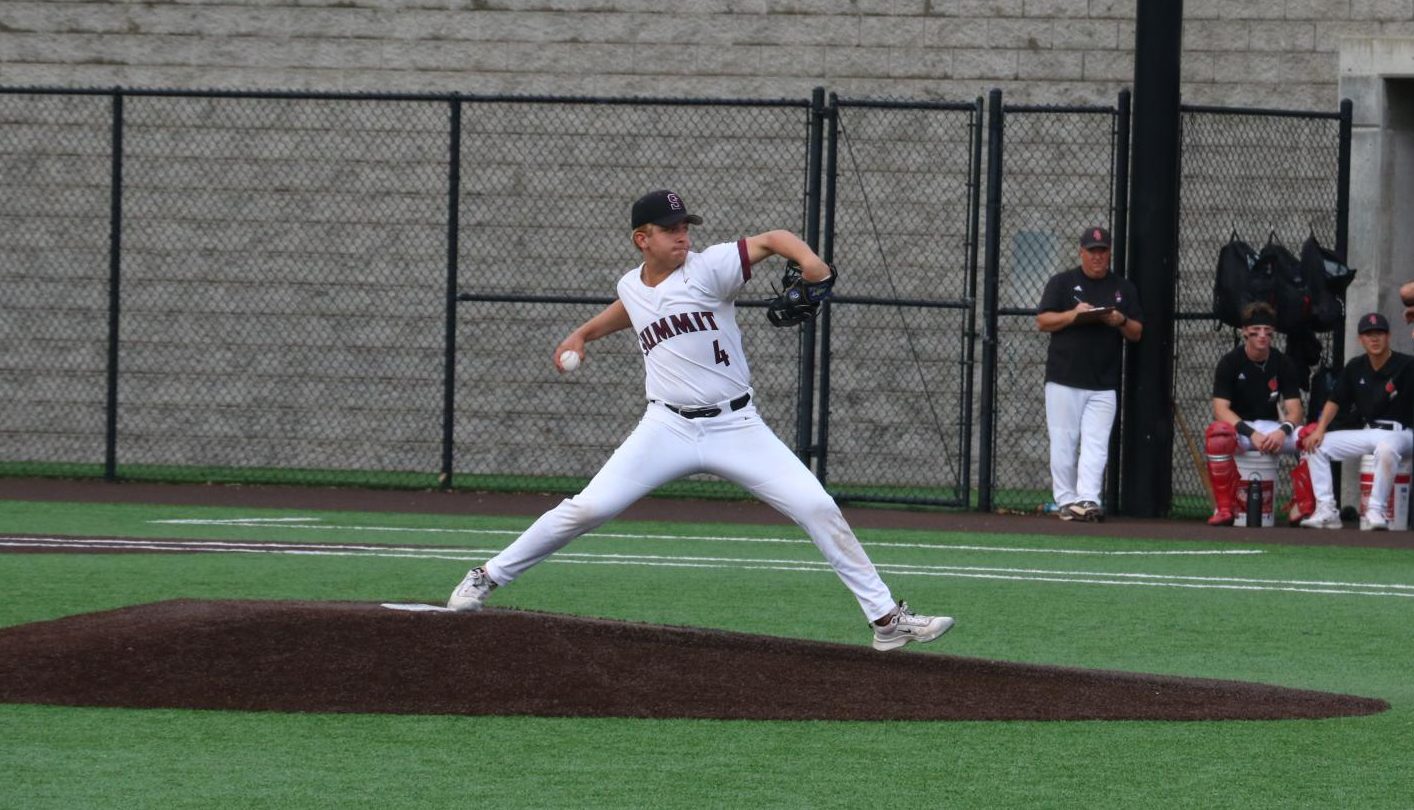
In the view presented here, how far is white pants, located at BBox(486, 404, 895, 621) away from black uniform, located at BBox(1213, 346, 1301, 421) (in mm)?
8412

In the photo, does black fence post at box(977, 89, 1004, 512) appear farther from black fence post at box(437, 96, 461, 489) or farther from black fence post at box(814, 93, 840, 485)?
black fence post at box(437, 96, 461, 489)

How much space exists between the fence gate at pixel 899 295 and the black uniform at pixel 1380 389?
3.74 metres

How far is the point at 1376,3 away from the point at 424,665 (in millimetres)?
13208

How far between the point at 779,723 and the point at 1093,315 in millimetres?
9071

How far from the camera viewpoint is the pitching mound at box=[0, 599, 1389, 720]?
754 cm

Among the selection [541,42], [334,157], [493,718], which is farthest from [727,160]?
[493,718]

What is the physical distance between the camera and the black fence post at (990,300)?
16281mm

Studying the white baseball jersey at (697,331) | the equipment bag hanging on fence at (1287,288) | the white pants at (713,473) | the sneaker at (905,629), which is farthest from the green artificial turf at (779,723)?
the equipment bag hanging on fence at (1287,288)

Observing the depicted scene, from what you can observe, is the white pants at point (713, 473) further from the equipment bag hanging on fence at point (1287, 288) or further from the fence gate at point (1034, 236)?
the fence gate at point (1034, 236)

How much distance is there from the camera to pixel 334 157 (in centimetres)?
1938

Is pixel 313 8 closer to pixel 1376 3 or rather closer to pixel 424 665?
pixel 1376 3

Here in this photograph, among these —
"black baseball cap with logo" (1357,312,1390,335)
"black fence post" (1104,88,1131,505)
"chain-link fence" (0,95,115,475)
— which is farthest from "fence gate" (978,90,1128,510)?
"chain-link fence" (0,95,115,475)

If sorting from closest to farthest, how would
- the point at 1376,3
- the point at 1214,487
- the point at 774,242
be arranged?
the point at 774,242 → the point at 1214,487 → the point at 1376,3

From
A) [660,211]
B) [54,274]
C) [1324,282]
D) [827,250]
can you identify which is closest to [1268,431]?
[1324,282]
